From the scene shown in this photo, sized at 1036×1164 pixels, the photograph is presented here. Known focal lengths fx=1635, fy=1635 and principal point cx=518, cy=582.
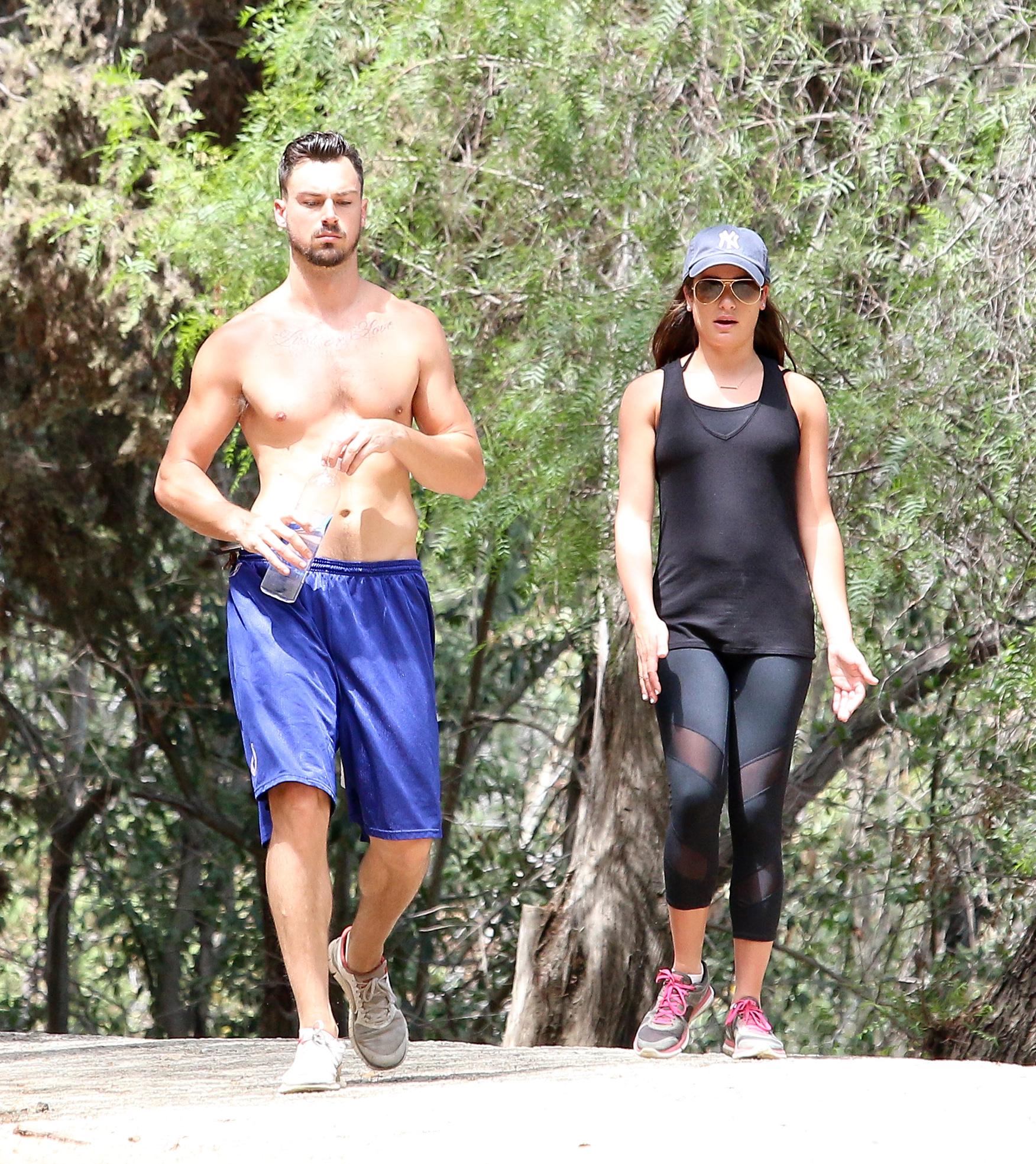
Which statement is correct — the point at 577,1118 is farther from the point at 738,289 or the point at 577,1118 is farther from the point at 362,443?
the point at 738,289

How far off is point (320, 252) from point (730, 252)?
1011 mm

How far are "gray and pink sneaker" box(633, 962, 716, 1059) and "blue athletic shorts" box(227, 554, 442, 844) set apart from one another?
2.36 ft

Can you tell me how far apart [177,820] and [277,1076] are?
8.68 metres

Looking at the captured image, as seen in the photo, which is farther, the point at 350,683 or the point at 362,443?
the point at 350,683

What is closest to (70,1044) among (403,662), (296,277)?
(403,662)

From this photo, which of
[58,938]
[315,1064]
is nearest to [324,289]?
[315,1064]

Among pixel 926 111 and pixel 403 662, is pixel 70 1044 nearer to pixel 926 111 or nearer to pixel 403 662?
pixel 403 662

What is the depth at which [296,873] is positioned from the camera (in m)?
3.76

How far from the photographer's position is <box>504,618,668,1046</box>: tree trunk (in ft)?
25.2

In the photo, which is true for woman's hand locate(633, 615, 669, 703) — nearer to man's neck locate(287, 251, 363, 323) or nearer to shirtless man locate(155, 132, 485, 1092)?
shirtless man locate(155, 132, 485, 1092)

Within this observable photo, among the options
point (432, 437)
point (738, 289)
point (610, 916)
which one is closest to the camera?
point (432, 437)

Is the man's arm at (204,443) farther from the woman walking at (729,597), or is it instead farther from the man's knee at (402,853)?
the woman walking at (729,597)

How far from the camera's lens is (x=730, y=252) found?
4059 mm

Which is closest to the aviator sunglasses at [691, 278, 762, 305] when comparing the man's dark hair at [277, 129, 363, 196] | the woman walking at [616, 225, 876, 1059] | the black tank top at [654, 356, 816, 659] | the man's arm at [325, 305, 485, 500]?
the woman walking at [616, 225, 876, 1059]
